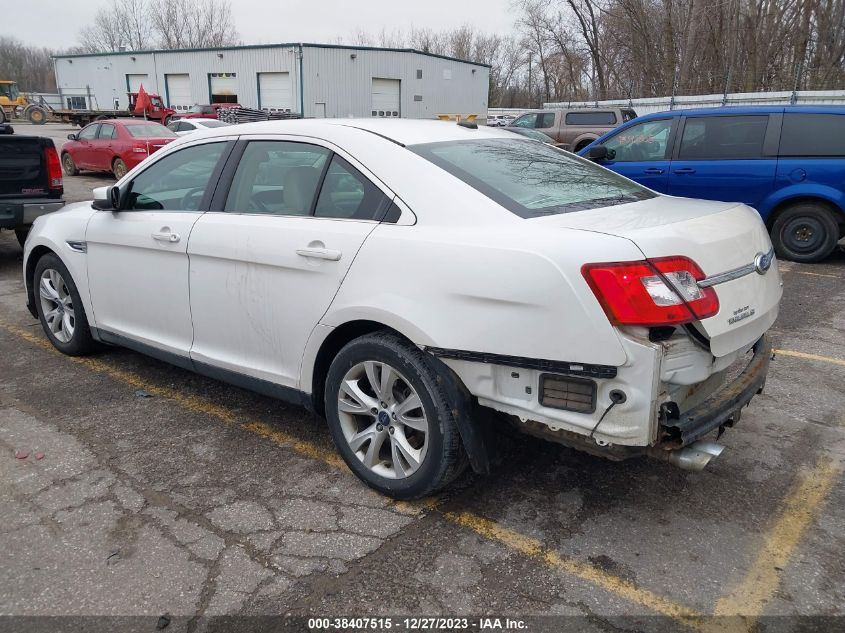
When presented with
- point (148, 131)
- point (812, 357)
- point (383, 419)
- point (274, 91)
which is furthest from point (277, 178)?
point (274, 91)

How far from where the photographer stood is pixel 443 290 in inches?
105

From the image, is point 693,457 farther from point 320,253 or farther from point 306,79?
point 306,79

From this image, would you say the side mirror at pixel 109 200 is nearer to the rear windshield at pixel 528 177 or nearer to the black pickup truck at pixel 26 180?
the rear windshield at pixel 528 177

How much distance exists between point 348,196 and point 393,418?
Answer: 3.51 ft

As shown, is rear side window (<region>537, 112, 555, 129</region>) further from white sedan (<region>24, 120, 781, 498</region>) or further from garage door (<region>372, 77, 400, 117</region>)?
garage door (<region>372, 77, 400, 117</region>)

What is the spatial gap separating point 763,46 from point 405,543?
28.6m

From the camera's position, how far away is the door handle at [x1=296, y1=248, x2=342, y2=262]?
9.93 ft

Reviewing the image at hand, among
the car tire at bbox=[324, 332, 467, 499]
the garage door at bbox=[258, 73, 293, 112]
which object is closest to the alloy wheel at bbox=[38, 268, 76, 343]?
the car tire at bbox=[324, 332, 467, 499]

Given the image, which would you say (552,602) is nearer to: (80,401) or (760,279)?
(760,279)

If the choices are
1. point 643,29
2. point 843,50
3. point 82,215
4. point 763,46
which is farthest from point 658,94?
point 82,215

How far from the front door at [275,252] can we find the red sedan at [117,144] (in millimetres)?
13119

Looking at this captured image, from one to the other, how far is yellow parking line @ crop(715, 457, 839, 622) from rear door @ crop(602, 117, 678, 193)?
621cm

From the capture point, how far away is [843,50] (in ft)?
74.8

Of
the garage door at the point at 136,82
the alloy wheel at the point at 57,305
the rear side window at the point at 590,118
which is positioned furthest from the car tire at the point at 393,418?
the garage door at the point at 136,82
